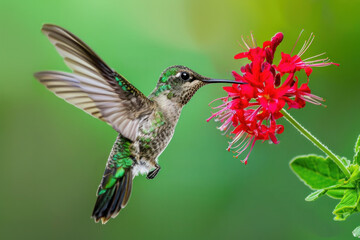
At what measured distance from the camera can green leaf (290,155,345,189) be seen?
2133mm

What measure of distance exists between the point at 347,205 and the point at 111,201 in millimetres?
1032

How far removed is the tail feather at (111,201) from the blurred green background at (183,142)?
1974 mm

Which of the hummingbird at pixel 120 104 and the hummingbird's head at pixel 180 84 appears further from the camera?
the hummingbird's head at pixel 180 84

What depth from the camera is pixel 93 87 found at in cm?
229

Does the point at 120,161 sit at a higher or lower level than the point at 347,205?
lower

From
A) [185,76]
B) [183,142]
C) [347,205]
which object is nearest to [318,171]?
[347,205]

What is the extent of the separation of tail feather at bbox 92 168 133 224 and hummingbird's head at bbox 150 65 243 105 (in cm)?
46

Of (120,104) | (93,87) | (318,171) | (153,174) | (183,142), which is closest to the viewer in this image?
(318,171)

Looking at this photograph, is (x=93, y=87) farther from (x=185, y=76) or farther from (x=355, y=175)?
(x=355, y=175)

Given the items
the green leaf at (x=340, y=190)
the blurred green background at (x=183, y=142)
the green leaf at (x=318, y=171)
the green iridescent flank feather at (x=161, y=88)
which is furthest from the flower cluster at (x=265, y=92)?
the blurred green background at (x=183, y=142)

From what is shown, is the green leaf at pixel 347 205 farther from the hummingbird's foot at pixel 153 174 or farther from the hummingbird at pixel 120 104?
the hummingbird's foot at pixel 153 174

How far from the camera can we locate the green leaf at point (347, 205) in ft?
6.31

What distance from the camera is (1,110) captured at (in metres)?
5.00

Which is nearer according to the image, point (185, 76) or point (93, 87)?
point (93, 87)
